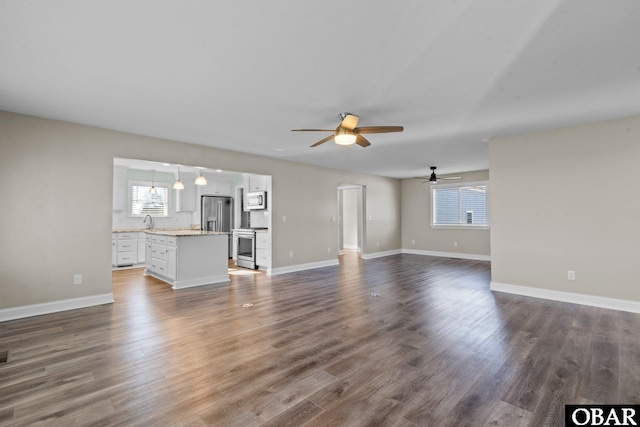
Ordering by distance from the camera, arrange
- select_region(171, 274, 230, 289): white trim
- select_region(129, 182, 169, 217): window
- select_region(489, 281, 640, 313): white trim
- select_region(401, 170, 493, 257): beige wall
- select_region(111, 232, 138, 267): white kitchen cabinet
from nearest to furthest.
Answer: select_region(489, 281, 640, 313): white trim
select_region(171, 274, 230, 289): white trim
select_region(111, 232, 138, 267): white kitchen cabinet
select_region(129, 182, 169, 217): window
select_region(401, 170, 493, 257): beige wall

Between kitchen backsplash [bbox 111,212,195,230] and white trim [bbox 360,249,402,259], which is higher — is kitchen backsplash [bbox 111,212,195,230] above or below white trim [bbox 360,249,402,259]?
above

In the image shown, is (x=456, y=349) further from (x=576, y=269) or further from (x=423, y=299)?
(x=576, y=269)

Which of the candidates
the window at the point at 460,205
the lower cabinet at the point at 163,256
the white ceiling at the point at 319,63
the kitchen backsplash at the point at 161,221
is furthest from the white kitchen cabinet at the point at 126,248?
the window at the point at 460,205

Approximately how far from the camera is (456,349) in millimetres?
2666

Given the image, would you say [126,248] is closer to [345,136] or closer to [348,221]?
[345,136]

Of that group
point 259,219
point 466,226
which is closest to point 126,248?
point 259,219

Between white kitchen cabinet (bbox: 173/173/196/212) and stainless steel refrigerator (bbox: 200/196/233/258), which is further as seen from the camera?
A: stainless steel refrigerator (bbox: 200/196/233/258)

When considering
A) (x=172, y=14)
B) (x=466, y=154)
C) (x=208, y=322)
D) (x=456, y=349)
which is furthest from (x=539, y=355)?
(x=466, y=154)

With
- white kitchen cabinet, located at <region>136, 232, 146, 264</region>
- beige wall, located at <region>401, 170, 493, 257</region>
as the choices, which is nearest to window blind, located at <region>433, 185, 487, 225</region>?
beige wall, located at <region>401, 170, 493, 257</region>

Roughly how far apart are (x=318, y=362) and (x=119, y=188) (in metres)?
7.13

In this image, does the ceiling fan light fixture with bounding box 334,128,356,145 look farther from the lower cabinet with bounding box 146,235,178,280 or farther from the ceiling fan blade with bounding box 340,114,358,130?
the lower cabinet with bounding box 146,235,178,280

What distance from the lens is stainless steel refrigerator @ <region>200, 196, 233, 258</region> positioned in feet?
28.0

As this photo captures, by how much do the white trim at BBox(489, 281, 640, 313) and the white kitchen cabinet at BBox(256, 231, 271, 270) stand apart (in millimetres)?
4302

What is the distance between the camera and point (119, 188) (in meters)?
7.25
